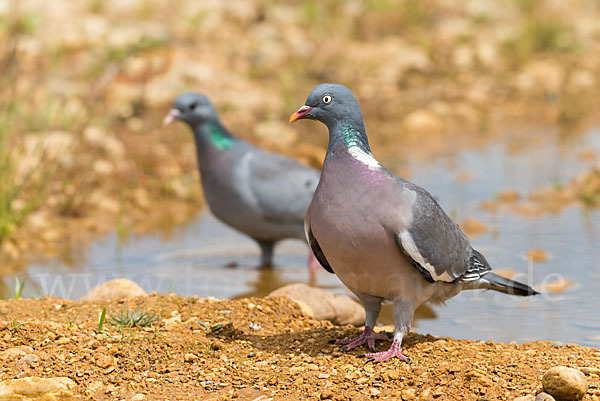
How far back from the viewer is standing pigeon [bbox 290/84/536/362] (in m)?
4.01

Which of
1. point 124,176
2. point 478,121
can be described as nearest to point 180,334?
point 124,176

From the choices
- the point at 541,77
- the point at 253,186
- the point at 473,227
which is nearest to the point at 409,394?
the point at 253,186

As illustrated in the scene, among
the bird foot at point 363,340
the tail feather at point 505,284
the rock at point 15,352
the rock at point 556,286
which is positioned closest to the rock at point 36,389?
the rock at point 15,352

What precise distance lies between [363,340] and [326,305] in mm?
704

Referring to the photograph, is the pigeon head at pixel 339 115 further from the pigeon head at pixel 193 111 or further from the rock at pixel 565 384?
the pigeon head at pixel 193 111

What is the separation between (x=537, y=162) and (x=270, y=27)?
17.6 ft

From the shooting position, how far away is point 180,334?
4352mm

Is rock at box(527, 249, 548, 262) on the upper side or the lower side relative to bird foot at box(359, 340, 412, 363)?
upper

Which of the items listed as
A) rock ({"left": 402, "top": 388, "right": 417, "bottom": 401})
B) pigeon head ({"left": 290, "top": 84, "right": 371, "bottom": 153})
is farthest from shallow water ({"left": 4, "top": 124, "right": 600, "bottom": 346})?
pigeon head ({"left": 290, "top": 84, "right": 371, "bottom": 153})

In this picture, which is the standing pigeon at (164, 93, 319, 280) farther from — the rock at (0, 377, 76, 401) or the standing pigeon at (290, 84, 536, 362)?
the rock at (0, 377, 76, 401)

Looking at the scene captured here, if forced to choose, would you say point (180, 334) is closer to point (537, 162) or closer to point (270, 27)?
point (537, 162)

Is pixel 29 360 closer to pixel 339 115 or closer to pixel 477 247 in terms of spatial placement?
pixel 339 115

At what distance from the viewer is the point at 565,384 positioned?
137 inches

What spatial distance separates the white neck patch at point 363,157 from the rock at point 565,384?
3.97 ft
